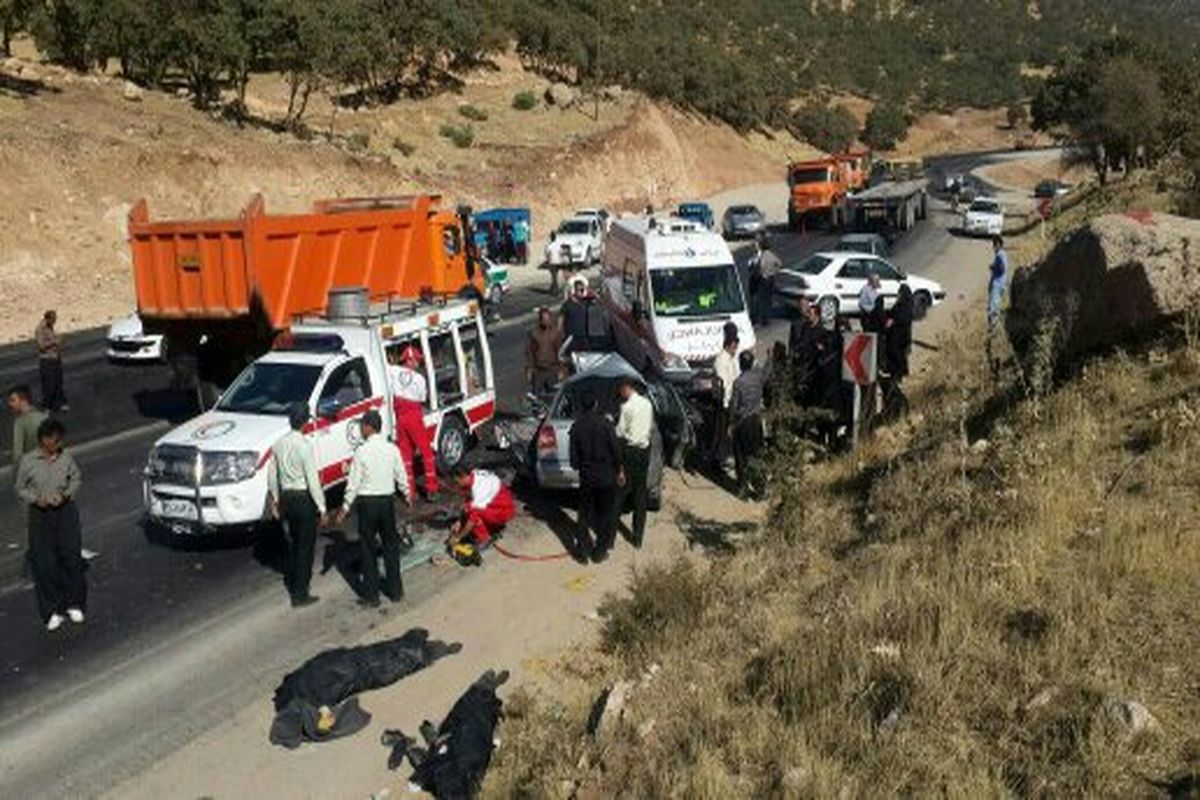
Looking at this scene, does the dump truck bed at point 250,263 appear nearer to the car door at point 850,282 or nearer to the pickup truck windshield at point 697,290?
the pickup truck windshield at point 697,290

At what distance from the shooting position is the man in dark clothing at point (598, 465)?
10.9 metres

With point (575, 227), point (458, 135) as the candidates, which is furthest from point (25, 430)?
point (458, 135)

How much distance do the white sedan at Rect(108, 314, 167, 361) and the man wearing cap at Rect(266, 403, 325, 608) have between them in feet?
41.3

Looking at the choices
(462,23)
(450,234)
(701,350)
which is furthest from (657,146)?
(701,350)

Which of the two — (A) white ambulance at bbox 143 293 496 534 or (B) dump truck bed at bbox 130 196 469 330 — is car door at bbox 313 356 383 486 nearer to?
(A) white ambulance at bbox 143 293 496 534

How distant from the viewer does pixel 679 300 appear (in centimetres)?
1781

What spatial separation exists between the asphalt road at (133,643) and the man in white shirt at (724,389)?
15.0 feet

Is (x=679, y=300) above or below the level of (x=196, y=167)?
below

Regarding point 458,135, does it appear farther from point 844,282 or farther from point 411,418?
point 411,418

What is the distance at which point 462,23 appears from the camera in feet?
220

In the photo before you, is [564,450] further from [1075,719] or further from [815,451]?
[1075,719]

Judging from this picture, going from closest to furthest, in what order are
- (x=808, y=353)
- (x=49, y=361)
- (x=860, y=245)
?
(x=808, y=353)
(x=49, y=361)
(x=860, y=245)

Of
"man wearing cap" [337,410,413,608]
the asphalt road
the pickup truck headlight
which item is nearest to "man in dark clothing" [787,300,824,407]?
the asphalt road

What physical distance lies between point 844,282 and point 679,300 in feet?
26.9
